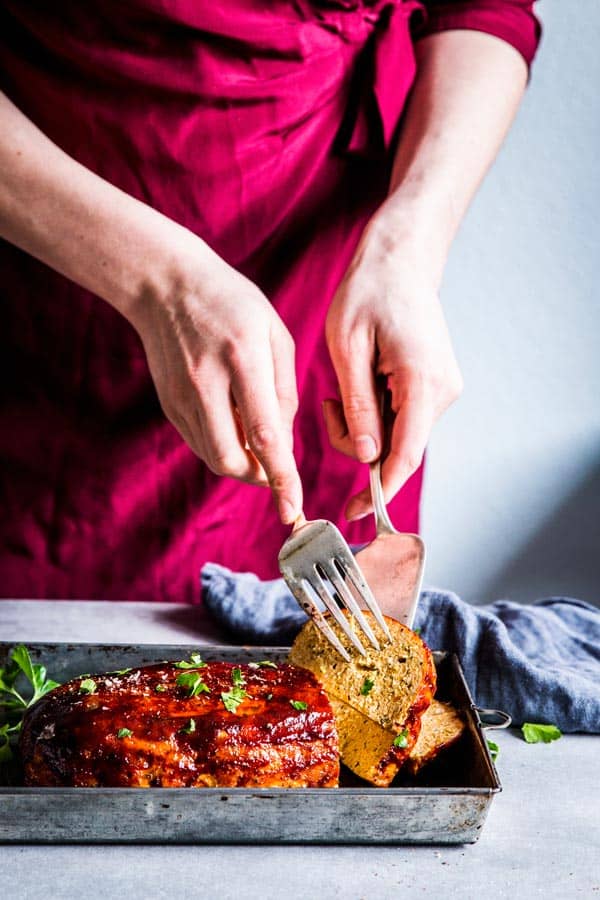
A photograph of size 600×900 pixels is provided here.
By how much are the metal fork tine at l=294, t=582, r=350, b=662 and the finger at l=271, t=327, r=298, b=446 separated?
0.20 meters

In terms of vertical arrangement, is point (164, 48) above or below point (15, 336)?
above

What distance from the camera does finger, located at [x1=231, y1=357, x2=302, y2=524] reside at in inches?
48.9

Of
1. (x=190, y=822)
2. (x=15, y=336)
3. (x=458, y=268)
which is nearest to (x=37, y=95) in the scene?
(x=15, y=336)

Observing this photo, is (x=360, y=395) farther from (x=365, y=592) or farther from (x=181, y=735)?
(x=181, y=735)

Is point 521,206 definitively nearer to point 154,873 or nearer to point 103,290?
point 103,290

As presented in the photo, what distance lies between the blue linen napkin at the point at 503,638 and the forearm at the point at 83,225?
0.50 metres

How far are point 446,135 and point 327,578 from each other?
2.71ft

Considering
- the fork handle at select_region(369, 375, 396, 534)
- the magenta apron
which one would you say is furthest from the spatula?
the magenta apron

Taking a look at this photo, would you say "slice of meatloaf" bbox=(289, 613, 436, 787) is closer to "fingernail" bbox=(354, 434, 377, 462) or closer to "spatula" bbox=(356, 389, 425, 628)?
"spatula" bbox=(356, 389, 425, 628)

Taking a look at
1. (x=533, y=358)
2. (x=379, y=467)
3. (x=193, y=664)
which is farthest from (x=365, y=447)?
(x=533, y=358)

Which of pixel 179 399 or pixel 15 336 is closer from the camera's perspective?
pixel 179 399

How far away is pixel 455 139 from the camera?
1658 mm

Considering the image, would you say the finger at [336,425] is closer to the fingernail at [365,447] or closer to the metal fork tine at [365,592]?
the fingernail at [365,447]

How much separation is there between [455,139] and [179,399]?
2.31ft
